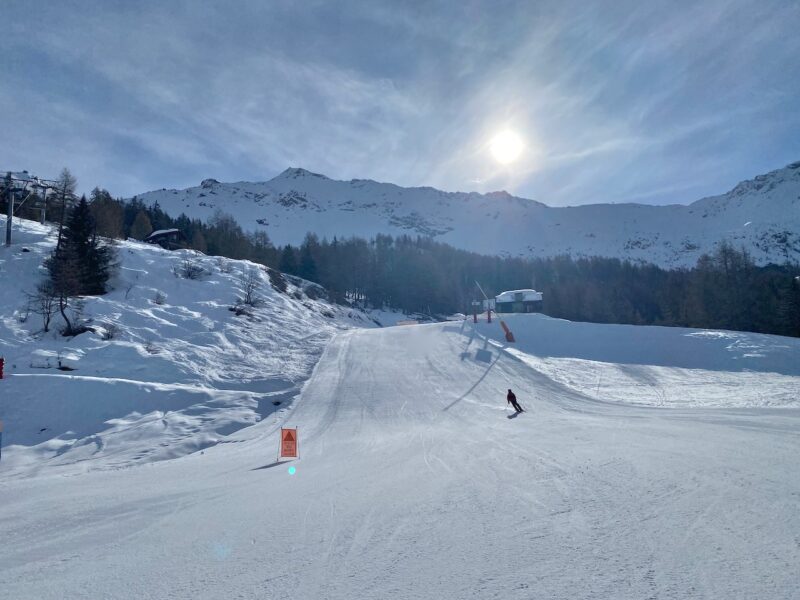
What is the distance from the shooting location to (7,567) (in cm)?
475

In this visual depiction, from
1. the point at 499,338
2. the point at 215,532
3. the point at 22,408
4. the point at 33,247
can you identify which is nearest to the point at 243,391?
the point at 22,408

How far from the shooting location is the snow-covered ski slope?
12.3ft

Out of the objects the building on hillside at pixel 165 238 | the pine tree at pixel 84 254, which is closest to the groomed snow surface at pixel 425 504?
the pine tree at pixel 84 254

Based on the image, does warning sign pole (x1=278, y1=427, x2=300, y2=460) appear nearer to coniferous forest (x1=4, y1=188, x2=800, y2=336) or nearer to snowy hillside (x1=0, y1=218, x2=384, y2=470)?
snowy hillside (x1=0, y1=218, x2=384, y2=470)

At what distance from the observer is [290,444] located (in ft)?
39.3

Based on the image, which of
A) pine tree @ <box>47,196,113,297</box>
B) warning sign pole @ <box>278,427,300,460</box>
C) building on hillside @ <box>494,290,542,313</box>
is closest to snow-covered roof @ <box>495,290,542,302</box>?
building on hillside @ <box>494,290,542,313</box>

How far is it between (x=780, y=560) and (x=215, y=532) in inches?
220

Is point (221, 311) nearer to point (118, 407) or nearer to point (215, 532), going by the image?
point (118, 407)

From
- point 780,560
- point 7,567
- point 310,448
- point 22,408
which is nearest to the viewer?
point 780,560

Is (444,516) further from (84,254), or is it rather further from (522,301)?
(522,301)

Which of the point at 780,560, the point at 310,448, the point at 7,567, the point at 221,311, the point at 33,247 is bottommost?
the point at 310,448

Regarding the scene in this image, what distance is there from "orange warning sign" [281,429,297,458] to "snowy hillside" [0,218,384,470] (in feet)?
14.0

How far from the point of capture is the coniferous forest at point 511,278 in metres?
51.2

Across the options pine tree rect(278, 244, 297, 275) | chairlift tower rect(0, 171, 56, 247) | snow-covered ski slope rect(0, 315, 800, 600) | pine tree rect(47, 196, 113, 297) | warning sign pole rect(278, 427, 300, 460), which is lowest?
warning sign pole rect(278, 427, 300, 460)
